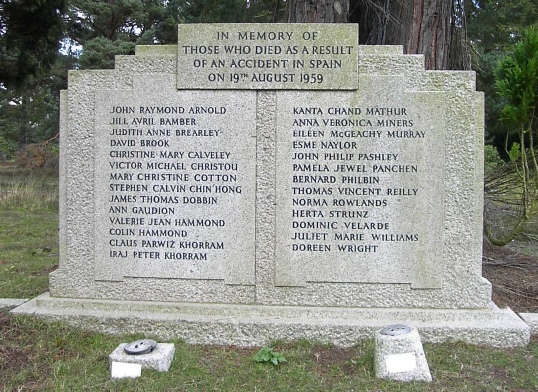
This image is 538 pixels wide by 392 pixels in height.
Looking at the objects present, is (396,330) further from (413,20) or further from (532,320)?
(413,20)

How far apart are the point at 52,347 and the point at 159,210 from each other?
128 cm

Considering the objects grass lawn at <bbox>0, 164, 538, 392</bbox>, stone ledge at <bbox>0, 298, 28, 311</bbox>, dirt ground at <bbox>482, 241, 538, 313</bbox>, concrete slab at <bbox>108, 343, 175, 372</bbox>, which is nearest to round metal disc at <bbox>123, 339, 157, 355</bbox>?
concrete slab at <bbox>108, 343, 175, 372</bbox>

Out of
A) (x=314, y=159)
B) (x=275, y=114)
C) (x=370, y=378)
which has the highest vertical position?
(x=275, y=114)

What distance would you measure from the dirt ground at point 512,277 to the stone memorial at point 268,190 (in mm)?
1145

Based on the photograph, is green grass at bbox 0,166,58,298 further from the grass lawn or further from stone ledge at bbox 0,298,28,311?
the grass lawn

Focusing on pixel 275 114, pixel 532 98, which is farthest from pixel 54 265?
pixel 532 98

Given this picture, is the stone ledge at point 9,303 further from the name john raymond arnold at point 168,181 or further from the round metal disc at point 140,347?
the round metal disc at point 140,347

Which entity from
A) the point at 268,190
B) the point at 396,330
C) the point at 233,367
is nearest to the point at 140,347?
the point at 233,367

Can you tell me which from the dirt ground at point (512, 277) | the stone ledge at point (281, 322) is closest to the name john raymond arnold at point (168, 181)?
the stone ledge at point (281, 322)

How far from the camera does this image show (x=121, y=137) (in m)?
4.28

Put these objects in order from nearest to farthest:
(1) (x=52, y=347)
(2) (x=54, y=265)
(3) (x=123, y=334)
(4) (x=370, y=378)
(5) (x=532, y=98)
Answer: (4) (x=370, y=378) → (1) (x=52, y=347) → (3) (x=123, y=334) → (5) (x=532, y=98) → (2) (x=54, y=265)

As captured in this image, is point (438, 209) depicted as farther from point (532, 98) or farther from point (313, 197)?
point (532, 98)

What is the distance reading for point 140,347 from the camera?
356 cm

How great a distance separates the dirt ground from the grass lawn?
1.06m
